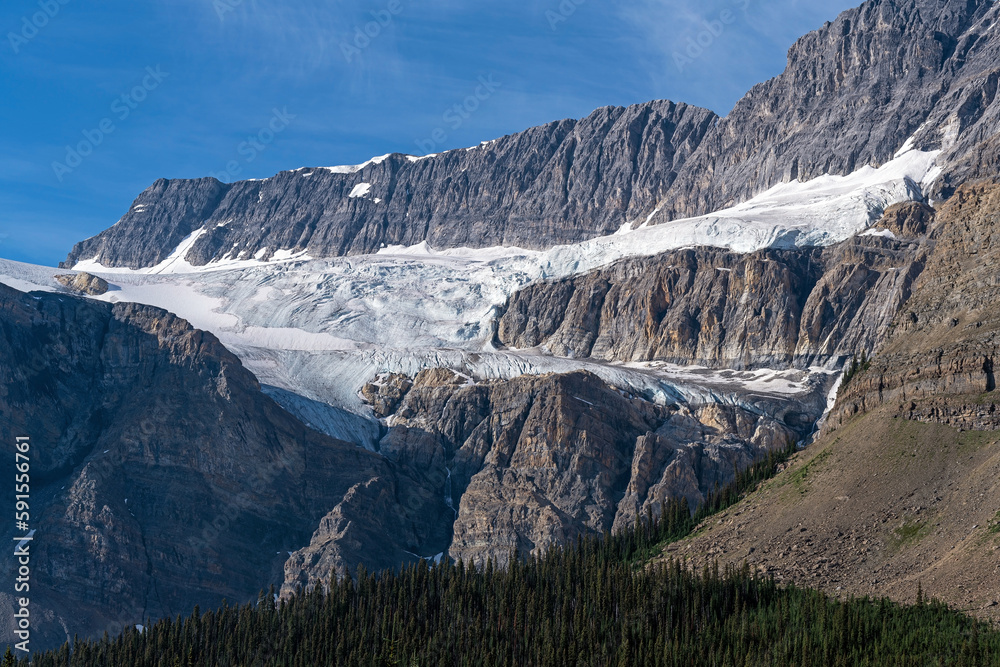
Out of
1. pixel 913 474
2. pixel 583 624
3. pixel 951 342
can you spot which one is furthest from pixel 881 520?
pixel 583 624

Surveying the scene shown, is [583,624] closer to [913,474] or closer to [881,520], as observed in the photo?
[881,520]

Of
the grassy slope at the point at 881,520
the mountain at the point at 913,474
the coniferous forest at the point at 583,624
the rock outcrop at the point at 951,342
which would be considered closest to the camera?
the coniferous forest at the point at 583,624

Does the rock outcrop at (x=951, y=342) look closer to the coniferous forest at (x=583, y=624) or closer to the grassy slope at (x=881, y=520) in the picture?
the grassy slope at (x=881, y=520)

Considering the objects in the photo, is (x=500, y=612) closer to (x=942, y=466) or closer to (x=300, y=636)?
(x=300, y=636)

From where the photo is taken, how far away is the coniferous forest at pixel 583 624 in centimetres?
10000

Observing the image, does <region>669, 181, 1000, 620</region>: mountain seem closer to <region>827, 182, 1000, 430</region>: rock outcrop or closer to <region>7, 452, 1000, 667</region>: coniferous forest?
<region>827, 182, 1000, 430</region>: rock outcrop

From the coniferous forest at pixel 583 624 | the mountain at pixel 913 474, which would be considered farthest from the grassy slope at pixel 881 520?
the coniferous forest at pixel 583 624

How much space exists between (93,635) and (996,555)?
134030 millimetres

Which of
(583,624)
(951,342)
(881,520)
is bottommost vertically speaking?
(583,624)

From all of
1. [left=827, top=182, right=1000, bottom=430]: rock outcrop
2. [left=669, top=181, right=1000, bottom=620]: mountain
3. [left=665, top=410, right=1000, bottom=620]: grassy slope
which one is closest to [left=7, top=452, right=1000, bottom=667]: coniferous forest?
[left=665, top=410, right=1000, bottom=620]: grassy slope

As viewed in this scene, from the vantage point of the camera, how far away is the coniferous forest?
10000cm

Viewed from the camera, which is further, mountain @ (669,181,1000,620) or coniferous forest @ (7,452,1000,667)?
mountain @ (669,181,1000,620)

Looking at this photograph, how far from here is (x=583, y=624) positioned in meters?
123

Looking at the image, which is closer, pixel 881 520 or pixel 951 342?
pixel 881 520
